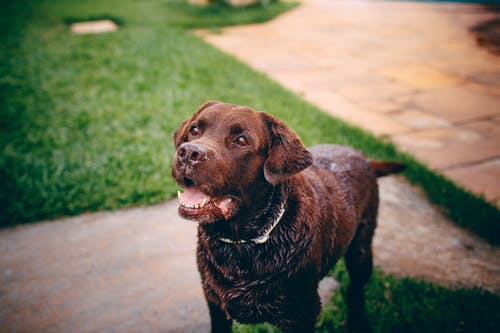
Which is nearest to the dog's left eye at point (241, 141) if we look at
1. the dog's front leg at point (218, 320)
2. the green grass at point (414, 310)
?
the dog's front leg at point (218, 320)

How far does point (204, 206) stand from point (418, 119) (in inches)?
194

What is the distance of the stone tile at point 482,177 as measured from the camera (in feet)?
13.0

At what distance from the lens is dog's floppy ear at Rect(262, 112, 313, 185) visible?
1.85 meters

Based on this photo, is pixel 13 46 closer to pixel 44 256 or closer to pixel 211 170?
pixel 44 256

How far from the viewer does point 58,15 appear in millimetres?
11328

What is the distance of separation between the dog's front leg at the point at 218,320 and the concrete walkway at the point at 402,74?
3216 millimetres

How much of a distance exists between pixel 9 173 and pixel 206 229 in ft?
10.2

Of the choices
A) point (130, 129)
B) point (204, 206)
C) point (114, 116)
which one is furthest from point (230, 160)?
point (114, 116)

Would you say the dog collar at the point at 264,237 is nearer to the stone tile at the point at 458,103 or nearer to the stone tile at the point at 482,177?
the stone tile at the point at 482,177

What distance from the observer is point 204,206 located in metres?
1.79

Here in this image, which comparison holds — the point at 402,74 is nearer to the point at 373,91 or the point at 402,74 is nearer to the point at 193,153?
the point at 373,91

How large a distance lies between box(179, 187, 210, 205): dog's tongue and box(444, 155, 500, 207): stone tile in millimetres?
3390

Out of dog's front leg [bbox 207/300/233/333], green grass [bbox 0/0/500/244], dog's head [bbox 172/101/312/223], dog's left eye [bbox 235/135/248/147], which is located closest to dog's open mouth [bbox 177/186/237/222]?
dog's head [bbox 172/101/312/223]

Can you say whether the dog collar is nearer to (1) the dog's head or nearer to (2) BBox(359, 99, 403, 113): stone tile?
(1) the dog's head
